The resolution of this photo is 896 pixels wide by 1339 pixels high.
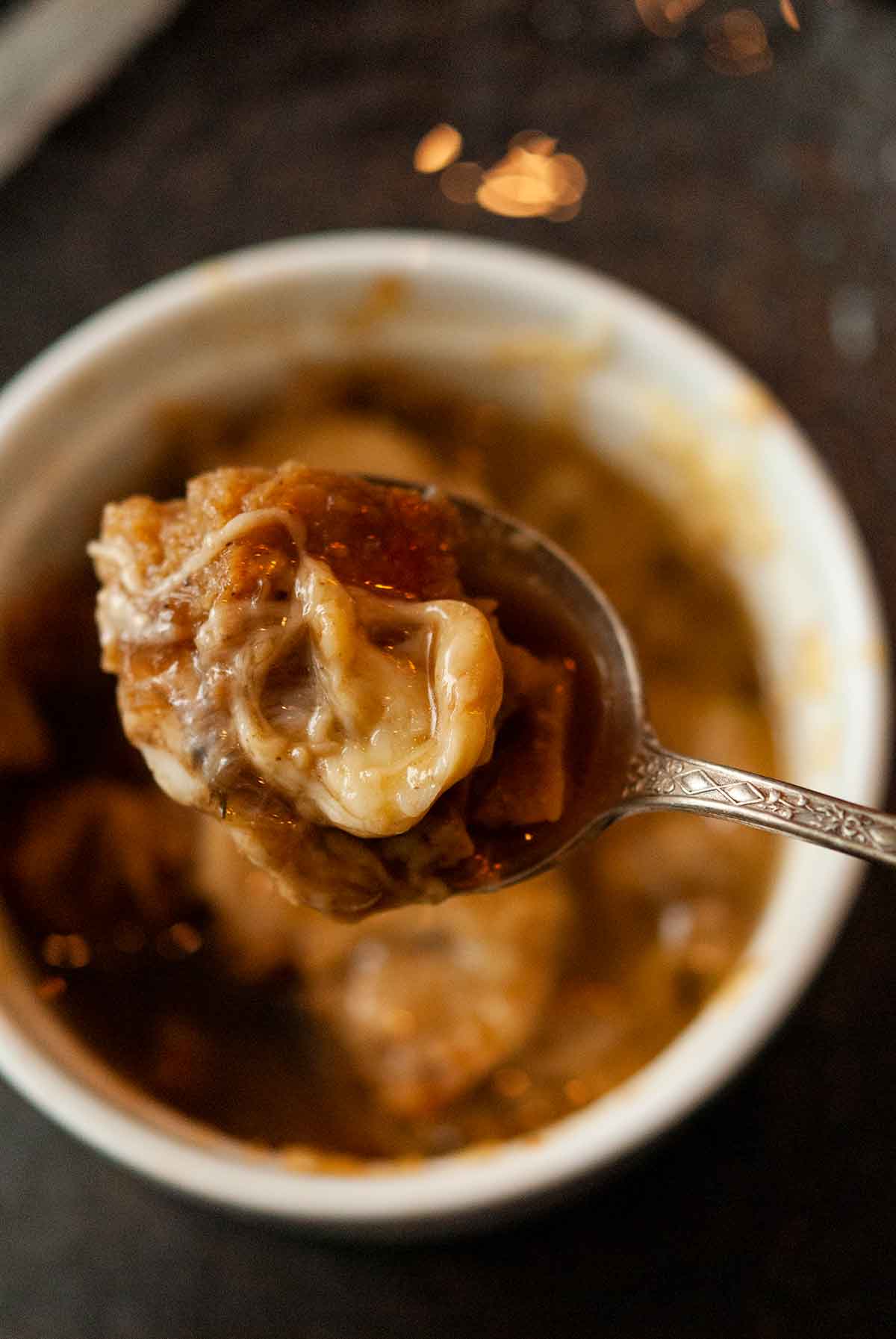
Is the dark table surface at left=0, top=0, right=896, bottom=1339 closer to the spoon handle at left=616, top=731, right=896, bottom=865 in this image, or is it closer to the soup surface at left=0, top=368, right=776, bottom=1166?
the soup surface at left=0, top=368, right=776, bottom=1166

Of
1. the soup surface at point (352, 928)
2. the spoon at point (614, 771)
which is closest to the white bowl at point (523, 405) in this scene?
the soup surface at point (352, 928)

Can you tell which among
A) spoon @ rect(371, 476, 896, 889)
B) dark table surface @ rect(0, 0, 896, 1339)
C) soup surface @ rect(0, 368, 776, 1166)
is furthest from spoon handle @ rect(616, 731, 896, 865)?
dark table surface @ rect(0, 0, 896, 1339)

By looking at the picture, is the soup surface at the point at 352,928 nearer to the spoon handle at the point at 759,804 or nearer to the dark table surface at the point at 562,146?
the dark table surface at the point at 562,146

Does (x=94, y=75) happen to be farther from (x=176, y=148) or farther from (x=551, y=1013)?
(x=551, y=1013)

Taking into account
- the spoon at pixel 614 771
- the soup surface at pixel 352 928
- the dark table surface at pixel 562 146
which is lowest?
the soup surface at pixel 352 928

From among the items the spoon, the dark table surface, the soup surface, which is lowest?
the soup surface

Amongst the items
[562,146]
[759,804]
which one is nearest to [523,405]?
[562,146]
